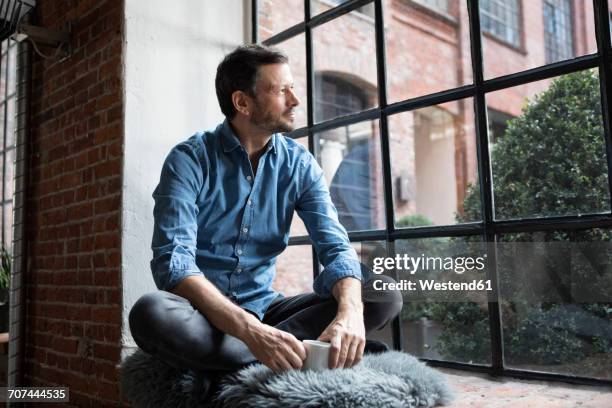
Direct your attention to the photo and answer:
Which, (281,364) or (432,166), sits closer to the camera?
(281,364)

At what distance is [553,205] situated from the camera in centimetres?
191

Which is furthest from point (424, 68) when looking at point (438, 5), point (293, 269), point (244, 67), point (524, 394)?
point (524, 394)

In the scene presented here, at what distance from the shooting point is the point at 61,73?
2338 millimetres

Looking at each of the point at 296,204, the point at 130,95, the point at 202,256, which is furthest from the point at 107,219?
the point at 296,204

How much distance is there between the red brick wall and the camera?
1.95m

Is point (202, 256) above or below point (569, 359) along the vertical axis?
above

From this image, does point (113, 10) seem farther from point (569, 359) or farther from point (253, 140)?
point (569, 359)

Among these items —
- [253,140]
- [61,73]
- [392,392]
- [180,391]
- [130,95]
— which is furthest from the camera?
[61,73]

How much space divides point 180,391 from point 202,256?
376mm

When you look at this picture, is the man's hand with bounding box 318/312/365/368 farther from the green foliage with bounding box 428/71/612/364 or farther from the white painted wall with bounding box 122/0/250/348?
the white painted wall with bounding box 122/0/250/348

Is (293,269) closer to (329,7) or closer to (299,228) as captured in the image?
(299,228)

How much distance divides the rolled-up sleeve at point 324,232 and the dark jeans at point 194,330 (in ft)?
0.27

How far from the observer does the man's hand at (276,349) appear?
3.78ft

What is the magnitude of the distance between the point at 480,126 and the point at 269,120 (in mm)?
645
